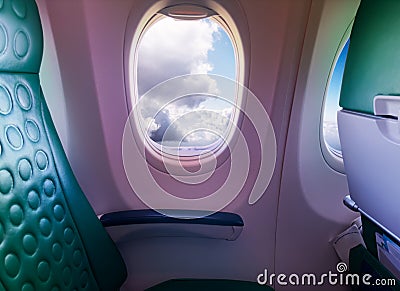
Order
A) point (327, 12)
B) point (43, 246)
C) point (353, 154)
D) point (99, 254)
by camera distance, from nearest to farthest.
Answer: point (43, 246), point (353, 154), point (99, 254), point (327, 12)

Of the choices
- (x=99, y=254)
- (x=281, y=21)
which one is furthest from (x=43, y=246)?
(x=281, y=21)

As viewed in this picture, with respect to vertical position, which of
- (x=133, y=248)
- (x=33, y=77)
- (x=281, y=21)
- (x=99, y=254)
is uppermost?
(x=281, y=21)

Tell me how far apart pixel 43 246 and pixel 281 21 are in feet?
3.70

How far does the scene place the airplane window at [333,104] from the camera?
1.50 metres

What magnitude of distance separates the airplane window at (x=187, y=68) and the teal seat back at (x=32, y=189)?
1.77 feet

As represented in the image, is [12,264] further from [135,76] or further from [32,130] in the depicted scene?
[135,76]

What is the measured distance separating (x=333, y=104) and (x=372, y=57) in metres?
0.61

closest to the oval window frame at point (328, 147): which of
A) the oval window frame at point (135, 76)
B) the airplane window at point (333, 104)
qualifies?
the airplane window at point (333, 104)

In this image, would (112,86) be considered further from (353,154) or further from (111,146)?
(353,154)

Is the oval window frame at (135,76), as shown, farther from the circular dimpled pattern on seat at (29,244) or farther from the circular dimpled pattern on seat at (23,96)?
the circular dimpled pattern on seat at (29,244)

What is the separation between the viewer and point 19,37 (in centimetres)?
95

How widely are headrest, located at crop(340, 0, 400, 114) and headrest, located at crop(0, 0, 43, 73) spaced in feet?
2.86

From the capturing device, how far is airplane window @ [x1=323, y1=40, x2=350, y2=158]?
1498 millimetres

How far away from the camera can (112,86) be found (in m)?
1.50
